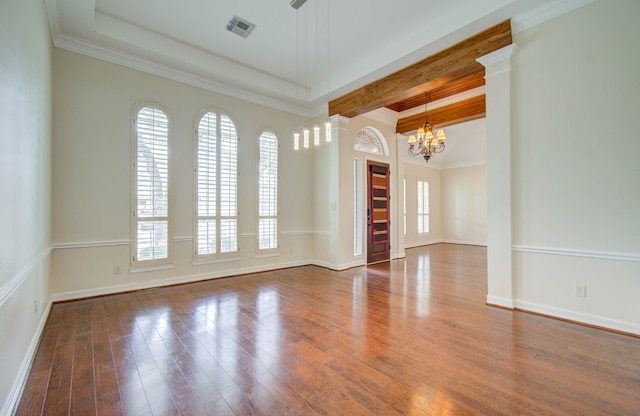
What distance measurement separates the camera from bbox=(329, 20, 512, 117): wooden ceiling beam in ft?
11.5

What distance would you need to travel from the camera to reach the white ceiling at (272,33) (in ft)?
11.2

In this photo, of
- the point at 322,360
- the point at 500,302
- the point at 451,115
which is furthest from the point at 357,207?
the point at 322,360

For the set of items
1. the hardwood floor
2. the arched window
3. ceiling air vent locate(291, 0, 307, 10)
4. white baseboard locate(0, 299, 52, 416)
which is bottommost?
the hardwood floor

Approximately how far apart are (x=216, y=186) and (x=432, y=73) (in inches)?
156

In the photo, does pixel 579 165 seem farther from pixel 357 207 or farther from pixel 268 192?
pixel 268 192

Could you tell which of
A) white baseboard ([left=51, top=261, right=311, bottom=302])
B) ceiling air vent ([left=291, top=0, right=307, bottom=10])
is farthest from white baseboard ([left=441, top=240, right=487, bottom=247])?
ceiling air vent ([left=291, top=0, right=307, bottom=10])

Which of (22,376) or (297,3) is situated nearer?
(22,376)

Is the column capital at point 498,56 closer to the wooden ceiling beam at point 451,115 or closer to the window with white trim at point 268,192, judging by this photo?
the wooden ceiling beam at point 451,115

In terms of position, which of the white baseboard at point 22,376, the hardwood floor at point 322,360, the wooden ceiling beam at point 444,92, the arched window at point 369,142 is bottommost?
the hardwood floor at point 322,360

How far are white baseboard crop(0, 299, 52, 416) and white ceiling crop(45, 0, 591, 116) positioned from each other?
346 cm

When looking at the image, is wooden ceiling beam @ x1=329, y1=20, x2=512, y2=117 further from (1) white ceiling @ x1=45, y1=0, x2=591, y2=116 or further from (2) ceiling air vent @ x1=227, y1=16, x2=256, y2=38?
(2) ceiling air vent @ x1=227, y1=16, x2=256, y2=38

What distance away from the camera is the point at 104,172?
157 inches

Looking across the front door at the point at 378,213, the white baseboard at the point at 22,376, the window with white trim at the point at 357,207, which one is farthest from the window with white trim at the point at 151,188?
the front door at the point at 378,213

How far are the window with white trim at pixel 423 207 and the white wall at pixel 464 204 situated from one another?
103 cm
